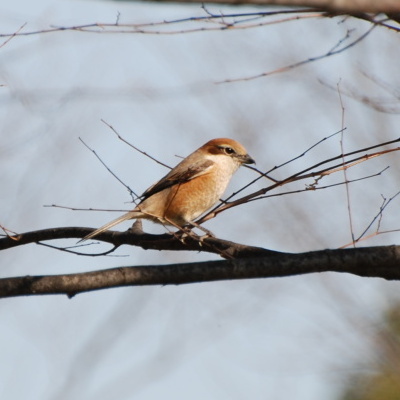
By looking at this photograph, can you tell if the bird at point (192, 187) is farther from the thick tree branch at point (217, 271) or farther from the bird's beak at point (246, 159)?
the thick tree branch at point (217, 271)

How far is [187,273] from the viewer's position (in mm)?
3736

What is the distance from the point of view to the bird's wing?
6.10 m

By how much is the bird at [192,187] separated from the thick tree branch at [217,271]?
195 cm

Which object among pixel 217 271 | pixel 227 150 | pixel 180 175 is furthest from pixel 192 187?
pixel 217 271

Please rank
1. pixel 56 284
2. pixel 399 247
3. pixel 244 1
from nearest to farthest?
pixel 244 1, pixel 56 284, pixel 399 247

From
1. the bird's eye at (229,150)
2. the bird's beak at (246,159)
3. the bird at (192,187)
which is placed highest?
the bird's eye at (229,150)

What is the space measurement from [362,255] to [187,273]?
844 millimetres

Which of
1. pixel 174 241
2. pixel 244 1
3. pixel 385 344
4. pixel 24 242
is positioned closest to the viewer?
pixel 244 1

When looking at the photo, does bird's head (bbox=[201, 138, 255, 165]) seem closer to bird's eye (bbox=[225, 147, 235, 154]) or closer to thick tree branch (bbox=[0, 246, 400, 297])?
bird's eye (bbox=[225, 147, 235, 154])

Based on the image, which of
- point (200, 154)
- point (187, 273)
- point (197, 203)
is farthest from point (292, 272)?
point (200, 154)

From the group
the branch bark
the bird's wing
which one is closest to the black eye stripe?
the bird's wing

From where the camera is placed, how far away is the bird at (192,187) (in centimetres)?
599

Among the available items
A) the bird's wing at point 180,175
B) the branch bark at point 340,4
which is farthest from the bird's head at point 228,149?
the branch bark at point 340,4

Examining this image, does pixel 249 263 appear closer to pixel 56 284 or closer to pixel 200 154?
pixel 56 284
